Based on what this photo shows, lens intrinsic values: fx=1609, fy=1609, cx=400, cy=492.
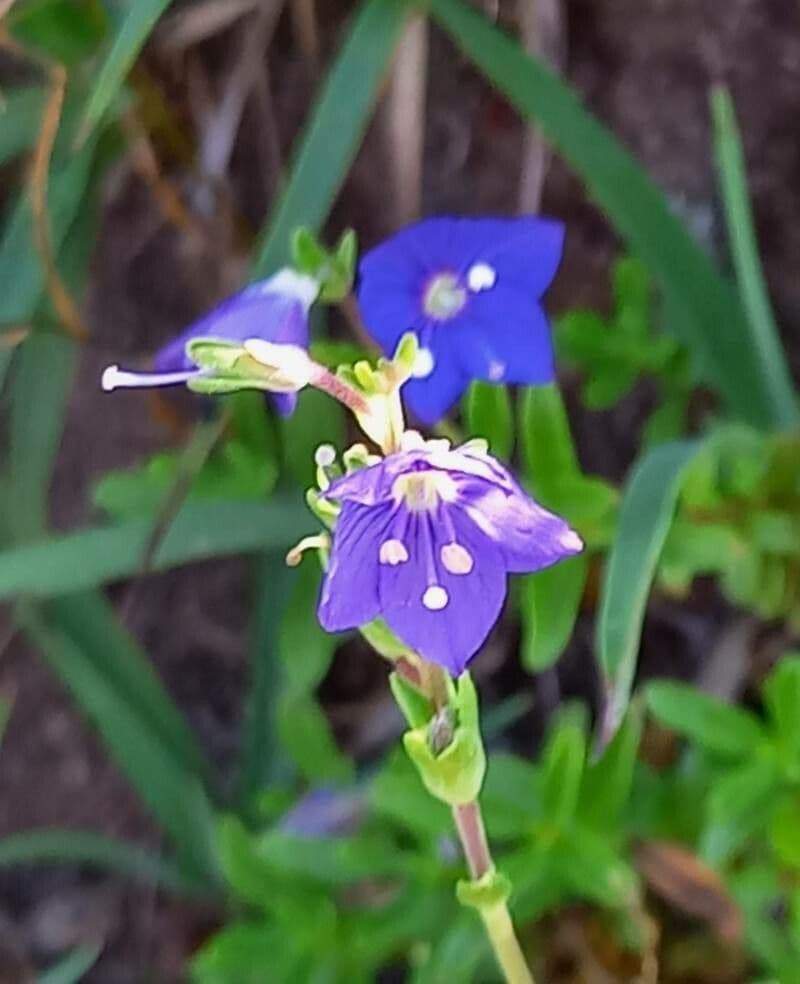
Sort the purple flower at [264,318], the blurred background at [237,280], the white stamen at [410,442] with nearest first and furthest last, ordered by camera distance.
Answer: the white stamen at [410,442] → the purple flower at [264,318] → the blurred background at [237,280]

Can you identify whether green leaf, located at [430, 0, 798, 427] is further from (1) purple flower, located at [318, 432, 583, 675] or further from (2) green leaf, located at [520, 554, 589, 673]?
(1) purple flower, located at [318, 432, 583, 675]

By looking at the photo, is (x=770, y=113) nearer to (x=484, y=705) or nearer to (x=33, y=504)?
(x=484, y=705)

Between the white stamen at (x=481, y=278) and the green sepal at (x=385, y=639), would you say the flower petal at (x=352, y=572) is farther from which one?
the white stamen at (x=481, y=278)

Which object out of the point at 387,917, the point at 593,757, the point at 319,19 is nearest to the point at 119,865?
the point at 387,917

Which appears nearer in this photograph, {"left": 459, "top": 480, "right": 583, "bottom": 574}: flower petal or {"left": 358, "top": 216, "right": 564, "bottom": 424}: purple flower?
{"left": 459, "top": 480, "right": 583, "bottom": 574}: flower petal

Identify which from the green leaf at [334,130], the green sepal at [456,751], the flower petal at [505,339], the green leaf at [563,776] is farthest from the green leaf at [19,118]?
the green sepal at [456,751]

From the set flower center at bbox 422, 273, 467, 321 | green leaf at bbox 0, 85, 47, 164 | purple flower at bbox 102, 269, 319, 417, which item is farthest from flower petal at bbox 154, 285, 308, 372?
green leaf at bbox 0, 85, 47, 164
